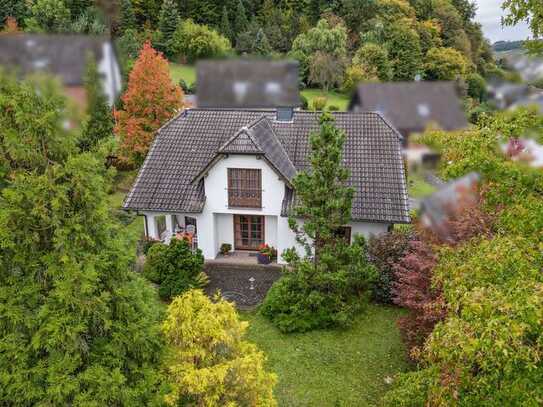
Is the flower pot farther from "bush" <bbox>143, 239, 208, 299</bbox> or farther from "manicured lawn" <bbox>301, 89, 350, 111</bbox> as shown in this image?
"manicured lawn" <bbox>301, 89, 350, 111</bbox>

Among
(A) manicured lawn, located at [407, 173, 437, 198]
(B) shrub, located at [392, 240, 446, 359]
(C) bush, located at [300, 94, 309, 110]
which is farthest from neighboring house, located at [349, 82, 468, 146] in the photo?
(B) shrub, located at [392, 240, 446, 359]

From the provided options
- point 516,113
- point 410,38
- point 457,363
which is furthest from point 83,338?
point 410,38

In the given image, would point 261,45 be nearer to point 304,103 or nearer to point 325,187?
point 304,103

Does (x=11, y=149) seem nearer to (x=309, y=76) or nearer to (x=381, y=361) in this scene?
(x=381, y=361)

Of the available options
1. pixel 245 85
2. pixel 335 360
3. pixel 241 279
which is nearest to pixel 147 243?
pixel 241 279

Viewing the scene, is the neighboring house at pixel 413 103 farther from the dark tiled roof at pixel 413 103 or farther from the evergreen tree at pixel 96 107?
the evergreen tree at pixel 96 107
